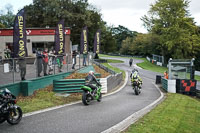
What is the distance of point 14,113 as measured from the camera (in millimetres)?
7605

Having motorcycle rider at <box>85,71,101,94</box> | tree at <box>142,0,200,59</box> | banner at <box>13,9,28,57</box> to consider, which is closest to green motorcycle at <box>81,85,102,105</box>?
motorcycle rider at <box>85,71,101,94</box>

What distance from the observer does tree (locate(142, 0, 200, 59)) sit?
52.7m

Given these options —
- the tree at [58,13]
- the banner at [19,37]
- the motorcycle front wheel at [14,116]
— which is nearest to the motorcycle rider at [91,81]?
the banner at [19,37]

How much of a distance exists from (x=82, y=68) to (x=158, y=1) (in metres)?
43.4

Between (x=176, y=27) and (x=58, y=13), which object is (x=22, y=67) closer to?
(x=58, y=13)

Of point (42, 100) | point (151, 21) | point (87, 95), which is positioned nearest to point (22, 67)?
point (42, 100)

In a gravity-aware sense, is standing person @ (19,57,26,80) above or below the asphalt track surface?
above

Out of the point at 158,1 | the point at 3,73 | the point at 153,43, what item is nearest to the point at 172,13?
the point at 158,1

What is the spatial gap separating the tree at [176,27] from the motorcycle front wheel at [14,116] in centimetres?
4811

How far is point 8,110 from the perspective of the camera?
7387 millimetres

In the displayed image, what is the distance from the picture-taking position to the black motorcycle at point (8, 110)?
7285mm

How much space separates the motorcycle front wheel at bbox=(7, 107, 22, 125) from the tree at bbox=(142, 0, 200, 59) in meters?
48.1

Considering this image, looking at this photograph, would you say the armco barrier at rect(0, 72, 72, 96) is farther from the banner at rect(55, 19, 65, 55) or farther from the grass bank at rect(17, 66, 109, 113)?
the banner at rect(55, 19, 65, 55)

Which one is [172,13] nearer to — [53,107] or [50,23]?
[50,23]
